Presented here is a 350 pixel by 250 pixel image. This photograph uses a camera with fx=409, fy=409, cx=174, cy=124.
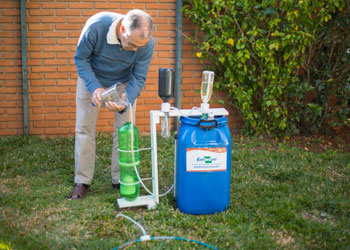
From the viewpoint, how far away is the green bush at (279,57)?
15.7 feet

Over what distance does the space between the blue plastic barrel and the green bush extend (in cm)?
209

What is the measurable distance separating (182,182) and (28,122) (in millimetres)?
2883

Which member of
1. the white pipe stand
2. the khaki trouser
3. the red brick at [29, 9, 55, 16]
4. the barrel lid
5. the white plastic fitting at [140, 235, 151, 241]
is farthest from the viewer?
the red brick at [29, 9, 55, 16]

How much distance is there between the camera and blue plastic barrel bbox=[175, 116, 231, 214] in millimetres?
3002

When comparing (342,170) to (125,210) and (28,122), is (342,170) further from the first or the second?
(28,122)

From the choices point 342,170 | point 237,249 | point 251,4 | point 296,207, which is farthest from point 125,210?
point 251,4

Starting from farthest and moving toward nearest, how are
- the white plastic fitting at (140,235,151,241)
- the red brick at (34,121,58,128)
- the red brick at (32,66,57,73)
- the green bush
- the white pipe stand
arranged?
the red brick at (34,121,58,128)
the red brick at (32,66,57,73)
the green bush
the white pipe stand
the white plastic fitting at (140,235,151,241)

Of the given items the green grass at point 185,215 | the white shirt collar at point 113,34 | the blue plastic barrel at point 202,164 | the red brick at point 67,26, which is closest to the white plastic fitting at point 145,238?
the green grass at point 185,215

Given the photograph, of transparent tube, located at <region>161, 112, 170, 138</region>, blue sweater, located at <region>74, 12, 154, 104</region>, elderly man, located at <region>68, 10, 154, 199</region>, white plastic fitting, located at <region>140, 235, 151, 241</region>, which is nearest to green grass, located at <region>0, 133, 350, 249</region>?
white plastic fitting, located at <region>140, 235, 151, 241</region>

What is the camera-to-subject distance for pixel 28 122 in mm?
5176

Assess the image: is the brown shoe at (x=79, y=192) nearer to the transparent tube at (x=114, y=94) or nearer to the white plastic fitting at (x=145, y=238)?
the transparent tube at (x=114, y=94)

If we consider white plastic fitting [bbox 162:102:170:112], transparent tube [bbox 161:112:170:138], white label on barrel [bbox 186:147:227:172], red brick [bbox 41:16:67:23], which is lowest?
white label on barrel [bbox 186:147:227:172]

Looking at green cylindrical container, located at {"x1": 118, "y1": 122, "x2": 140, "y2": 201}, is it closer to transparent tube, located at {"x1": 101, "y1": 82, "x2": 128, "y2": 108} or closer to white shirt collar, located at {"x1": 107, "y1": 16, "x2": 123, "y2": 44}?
transparent tube, located at {"x1": 101, "y1": 82, "x2": 128, "y2": 108}

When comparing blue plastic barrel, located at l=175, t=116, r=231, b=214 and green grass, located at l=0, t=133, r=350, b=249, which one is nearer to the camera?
green grass, located at l=0, t=133, r=350, b=249
